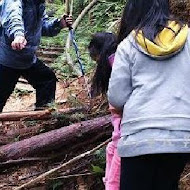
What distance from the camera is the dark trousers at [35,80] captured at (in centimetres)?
539

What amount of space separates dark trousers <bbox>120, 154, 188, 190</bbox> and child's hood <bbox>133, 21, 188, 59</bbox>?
59cm

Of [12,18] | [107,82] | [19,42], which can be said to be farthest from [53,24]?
[107,82]

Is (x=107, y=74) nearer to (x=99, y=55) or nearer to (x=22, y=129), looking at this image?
(x=99, y=55)

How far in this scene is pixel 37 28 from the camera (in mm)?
5184

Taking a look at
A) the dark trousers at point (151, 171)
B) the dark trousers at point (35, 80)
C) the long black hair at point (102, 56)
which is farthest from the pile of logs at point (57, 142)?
the dark trousers at point (151, 171)

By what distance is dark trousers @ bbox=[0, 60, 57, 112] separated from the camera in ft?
17.7

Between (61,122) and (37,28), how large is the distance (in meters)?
1.16

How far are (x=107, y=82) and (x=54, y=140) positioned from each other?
115cm

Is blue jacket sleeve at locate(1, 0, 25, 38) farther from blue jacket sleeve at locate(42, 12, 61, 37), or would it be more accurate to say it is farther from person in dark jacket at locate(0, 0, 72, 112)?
blue jacket sleeve at locate(42, 12, 61, 37)

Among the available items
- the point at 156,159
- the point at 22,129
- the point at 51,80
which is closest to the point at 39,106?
the point at 51,80

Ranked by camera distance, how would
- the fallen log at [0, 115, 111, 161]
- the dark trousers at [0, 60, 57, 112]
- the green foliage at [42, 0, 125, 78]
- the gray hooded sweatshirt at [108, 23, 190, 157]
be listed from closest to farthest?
the gray hooded sweatshirt at [108, 23, 190, 157] → the fallen log at [0, 115, 111, 161] → the dark trousers at [0, 60, 57, 112] → the green foliage at [42, 0, 125, 78]

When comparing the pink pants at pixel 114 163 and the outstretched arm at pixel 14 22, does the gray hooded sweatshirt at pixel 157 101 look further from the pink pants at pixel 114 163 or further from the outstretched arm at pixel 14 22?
the outstretched arm at pixel 14 22

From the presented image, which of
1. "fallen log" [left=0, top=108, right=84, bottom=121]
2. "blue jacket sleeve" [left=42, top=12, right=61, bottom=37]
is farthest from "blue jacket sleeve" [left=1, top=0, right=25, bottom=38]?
"fallen log" [left=0, top=108, right=84, bottom=121]

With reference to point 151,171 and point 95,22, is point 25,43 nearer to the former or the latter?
point 151,171
